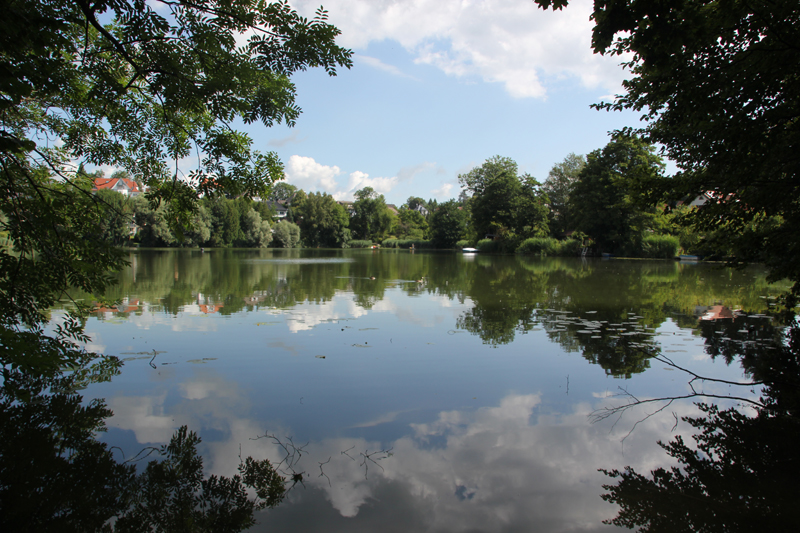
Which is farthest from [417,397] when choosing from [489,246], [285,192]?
[285,192]

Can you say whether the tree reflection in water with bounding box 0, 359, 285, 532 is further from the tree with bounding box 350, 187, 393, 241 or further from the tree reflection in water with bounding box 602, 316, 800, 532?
the tree with bounding box 350, 187, 393, 241

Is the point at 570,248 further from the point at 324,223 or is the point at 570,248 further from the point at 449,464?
the point at 324,223

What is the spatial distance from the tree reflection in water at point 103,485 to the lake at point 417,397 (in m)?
0.18

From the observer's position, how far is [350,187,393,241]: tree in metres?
104

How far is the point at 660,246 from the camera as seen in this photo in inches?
1727

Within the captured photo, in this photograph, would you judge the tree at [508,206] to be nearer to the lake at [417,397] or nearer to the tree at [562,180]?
the tree at [562,180]

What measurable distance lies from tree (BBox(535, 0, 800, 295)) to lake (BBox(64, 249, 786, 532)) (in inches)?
87.6

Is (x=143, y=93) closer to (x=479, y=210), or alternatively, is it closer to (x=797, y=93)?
(x=797, y=93)

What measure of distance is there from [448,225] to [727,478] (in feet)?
258

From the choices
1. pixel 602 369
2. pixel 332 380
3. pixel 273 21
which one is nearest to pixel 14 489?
pixel 332 380

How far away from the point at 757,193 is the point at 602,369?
10.4 ft

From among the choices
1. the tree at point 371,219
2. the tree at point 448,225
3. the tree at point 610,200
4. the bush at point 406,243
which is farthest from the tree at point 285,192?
the tree at point 610,200

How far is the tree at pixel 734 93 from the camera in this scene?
481 centimetres

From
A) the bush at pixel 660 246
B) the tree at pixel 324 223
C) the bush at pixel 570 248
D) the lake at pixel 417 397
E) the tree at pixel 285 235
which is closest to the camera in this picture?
the lake at pixel 417 397
